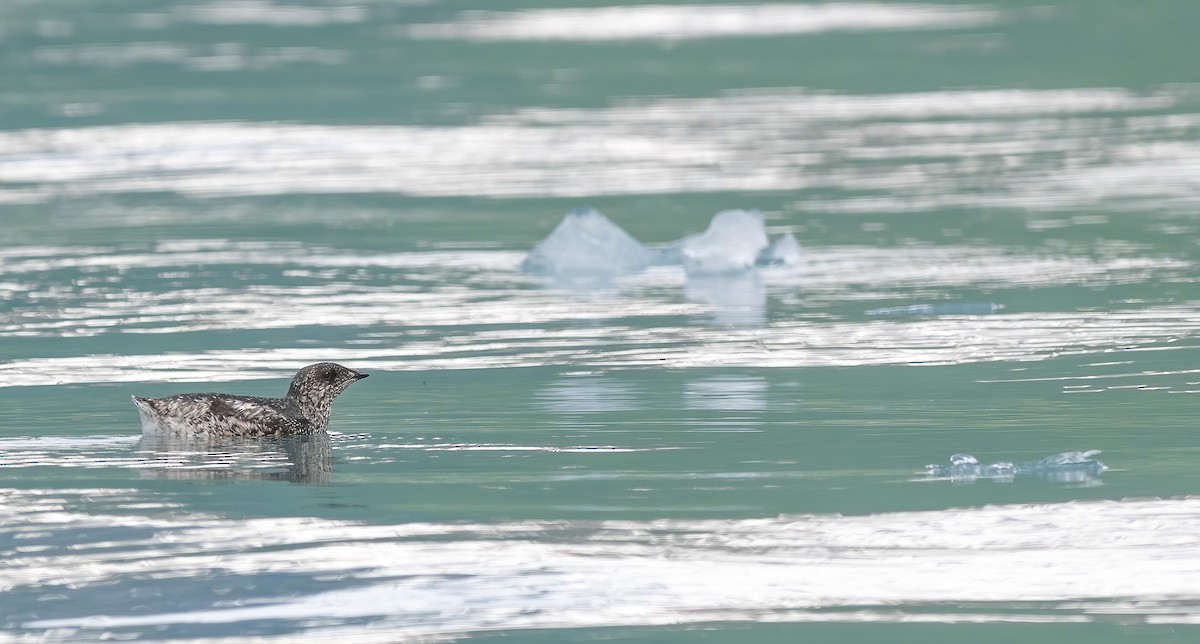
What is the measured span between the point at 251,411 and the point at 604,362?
283 cm

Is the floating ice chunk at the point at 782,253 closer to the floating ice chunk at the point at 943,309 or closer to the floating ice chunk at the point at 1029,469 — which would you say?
the floating ice chunk at the point at 943,309

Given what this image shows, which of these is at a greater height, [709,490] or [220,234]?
[220,234]

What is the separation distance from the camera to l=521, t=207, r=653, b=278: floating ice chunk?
17109mm

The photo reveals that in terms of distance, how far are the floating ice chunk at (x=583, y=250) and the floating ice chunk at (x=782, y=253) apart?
108 centimetres

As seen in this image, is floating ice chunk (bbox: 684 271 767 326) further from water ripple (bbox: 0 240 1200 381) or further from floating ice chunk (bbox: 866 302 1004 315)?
floating ice chunk (bbox: 866 302 1004 315)

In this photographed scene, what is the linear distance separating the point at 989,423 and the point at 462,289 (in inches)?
244

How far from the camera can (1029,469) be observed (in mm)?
9461

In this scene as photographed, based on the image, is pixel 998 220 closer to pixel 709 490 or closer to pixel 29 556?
pixel 709 490

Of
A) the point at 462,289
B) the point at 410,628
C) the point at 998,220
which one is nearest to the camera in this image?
the point at 410,628

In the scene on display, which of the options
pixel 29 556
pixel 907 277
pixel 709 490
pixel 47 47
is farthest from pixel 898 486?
pixel 47 47

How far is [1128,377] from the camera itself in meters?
11.8

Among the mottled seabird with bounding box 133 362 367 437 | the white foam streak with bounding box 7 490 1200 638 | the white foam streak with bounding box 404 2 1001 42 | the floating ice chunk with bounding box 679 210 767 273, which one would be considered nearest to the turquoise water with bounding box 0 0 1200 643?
the white foam streak with bounding box 7 490 1200 638

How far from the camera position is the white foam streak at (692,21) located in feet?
135

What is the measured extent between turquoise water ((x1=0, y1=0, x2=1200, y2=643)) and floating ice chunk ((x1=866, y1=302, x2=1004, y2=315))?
69 mm
